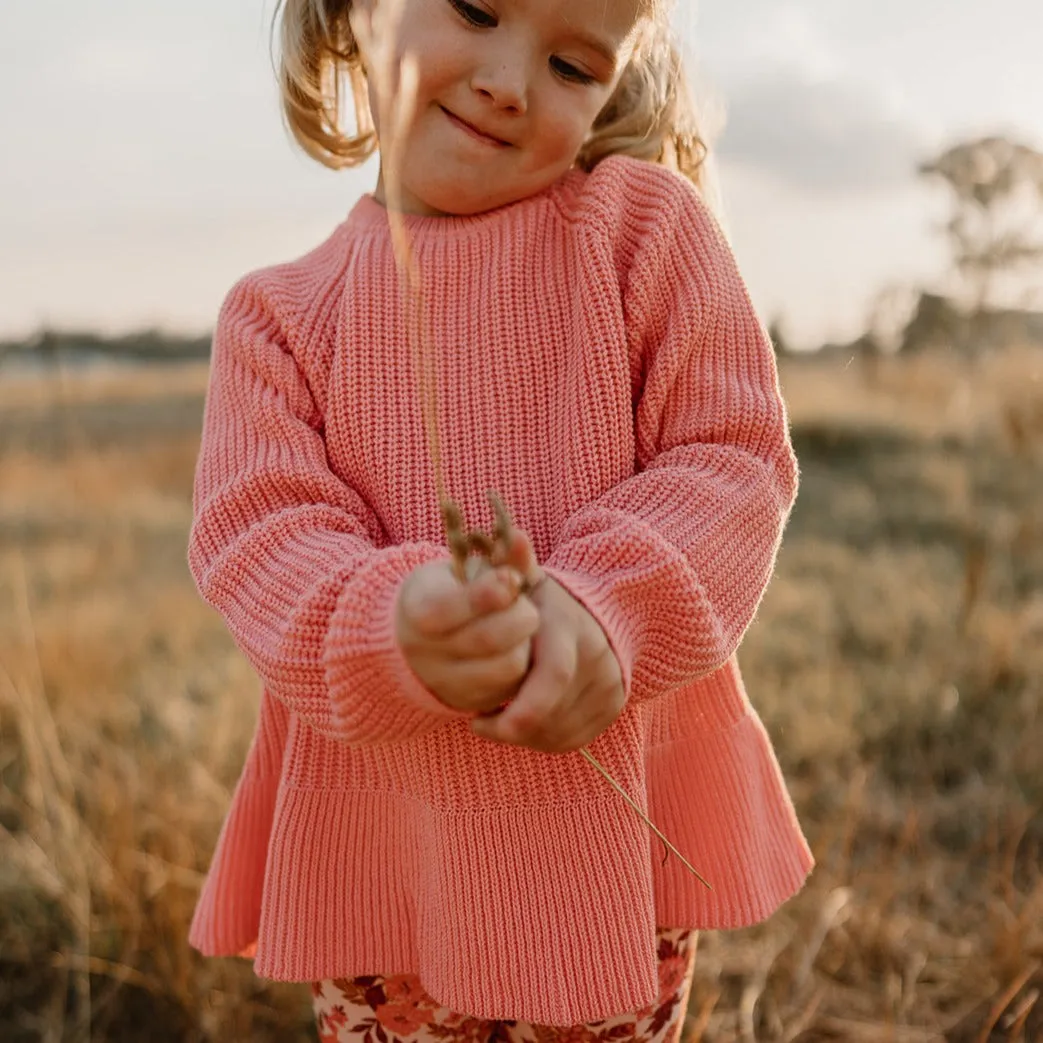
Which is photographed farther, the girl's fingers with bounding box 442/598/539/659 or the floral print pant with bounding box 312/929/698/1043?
the floral print pant with bounding box 312/929/698/1043

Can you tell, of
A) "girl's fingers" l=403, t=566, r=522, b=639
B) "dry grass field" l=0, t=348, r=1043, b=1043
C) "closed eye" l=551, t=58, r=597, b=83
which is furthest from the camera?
"dry grass field" l=0, t=348, r=1043, b=1043

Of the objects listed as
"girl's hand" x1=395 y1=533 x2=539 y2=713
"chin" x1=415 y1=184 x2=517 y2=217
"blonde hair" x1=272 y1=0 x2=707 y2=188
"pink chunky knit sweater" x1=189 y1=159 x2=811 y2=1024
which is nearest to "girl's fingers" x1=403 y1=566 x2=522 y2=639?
"girl's hand" x1=395 y1=533 x2=539 y2=713

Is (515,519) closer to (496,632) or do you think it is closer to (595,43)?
(496,632)

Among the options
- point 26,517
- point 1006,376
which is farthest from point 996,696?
point 26,517

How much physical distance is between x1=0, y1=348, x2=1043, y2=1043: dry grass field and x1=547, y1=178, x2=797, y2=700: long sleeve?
57 centimetres

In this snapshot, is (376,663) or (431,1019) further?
(431,1019)

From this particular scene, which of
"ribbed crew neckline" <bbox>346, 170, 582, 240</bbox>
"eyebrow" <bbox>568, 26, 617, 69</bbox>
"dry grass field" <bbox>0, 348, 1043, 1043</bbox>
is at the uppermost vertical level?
"eyebrow" <bbox>568, 26, 617, 69</bbox>

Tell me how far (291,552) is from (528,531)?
0.21m

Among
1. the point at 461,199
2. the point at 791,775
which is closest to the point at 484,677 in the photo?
the point at 461,199

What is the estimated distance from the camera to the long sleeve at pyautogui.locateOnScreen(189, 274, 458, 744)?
796 millimetres

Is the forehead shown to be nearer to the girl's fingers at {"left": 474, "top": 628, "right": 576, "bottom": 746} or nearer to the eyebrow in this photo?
the eyebrow

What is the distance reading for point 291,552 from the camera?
34.9 inches

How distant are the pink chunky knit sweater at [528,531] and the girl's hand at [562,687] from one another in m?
0.05

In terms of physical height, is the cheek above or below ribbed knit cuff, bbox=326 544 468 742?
above
